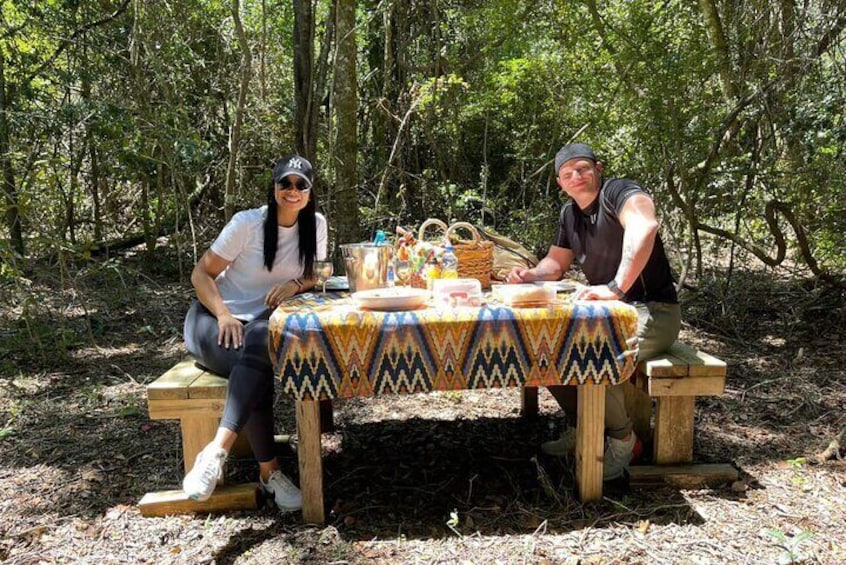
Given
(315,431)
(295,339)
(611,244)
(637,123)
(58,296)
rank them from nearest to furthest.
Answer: (295,339) → (315,431) → (611,244) → (637,123) → (58,296)

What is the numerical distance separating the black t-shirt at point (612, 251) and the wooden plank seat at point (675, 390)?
0.26m

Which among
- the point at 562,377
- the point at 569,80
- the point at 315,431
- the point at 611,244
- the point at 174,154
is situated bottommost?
the point at 315,431

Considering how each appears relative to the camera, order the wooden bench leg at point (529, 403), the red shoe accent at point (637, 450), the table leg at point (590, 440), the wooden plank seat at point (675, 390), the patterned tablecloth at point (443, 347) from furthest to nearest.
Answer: the wooden bench leg at point (529, 403), the red shoe accent at point (637, 450), the wooden plank seat at point (675, 390), the table leg at point (590, 440), the patterned tablecloth at point (443, 347)

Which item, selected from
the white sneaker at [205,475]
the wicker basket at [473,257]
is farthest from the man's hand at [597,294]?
the white sneaker at [205,475]

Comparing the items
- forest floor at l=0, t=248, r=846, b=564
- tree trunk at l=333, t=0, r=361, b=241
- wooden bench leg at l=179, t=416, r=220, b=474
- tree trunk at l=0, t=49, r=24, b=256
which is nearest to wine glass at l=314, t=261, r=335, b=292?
wooden bench leg at l=179, t=416, r=220, b=474

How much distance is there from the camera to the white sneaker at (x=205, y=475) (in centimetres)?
226

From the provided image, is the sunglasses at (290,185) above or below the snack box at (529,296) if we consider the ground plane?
above

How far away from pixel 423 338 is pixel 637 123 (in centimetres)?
333

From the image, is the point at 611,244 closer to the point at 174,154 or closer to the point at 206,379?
the point at 206,379

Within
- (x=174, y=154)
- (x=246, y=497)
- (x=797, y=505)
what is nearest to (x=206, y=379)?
(x=246, y=497)

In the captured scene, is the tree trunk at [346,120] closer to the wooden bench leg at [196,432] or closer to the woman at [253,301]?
the woman at [253,301]

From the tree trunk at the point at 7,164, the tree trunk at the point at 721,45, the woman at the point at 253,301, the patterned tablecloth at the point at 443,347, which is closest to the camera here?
the patterned tablecloth at the point at 443,347

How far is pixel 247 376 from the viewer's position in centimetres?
239

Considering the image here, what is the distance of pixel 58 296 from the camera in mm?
5871
